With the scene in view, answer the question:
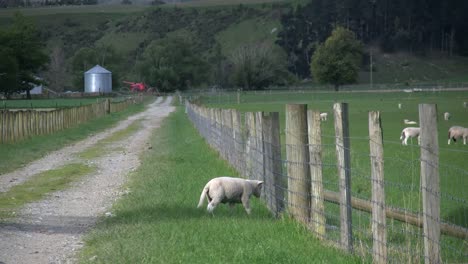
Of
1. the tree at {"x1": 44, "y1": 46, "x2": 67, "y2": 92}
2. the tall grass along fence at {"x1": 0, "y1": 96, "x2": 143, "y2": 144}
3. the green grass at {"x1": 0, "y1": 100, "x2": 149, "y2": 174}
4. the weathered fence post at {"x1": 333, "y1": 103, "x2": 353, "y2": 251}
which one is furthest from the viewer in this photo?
the tree at {"x1": 44, "y1": 46, "x2": 67, "y2": 92}

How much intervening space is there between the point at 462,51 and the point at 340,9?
2695cm

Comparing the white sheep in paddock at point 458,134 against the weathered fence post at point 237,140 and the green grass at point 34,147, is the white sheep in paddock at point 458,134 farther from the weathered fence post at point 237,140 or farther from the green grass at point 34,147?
the weathered fence post at point 237,140

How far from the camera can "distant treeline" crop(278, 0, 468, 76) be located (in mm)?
174125

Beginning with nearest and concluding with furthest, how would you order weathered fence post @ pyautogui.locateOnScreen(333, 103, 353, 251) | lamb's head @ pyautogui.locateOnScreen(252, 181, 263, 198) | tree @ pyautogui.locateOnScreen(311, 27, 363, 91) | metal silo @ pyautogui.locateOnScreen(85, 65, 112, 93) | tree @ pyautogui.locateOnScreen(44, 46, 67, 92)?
weathered fence post @ pyautogui.locateOnScreen(333, 103, 353, 251) < lamb's head @ pyautogui.locateOnScreen(252, 181, 263, 198) < tree @ pyautogui.locateOnScreen(311, 27, 363, 91) < metal silo @ pyautogui.locateOnScreen(85, 65, 112, 93) < tree @ pyautogui.locateOnScreen(44, 46, 67, 92)

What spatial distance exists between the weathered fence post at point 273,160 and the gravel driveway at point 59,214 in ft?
8.36

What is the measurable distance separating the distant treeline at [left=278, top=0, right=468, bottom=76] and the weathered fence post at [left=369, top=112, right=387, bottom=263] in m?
166

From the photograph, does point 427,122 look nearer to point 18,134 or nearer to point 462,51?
point 18,134

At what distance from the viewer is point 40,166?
23.2 meters

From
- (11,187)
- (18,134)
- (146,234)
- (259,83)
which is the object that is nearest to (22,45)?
(259,83)

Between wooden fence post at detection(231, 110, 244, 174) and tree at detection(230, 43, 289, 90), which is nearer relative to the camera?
wooden fence post at detection(231, 110, 244, 174)

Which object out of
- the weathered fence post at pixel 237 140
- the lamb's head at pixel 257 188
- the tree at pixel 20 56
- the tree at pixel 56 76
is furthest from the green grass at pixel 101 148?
the tree at pixel 56 76

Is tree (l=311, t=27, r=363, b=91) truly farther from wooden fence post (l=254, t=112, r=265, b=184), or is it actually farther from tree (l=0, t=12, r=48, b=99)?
wooden fence post (l=254, t=112, r=265, b=184)

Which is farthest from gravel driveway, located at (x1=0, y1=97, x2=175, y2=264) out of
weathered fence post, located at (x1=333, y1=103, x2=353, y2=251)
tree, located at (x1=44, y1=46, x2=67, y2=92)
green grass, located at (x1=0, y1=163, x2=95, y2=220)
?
tree, located at (x1=44, y1=46, x2=67, y2=92)

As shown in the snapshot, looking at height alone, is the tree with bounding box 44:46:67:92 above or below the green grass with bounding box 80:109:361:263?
above
